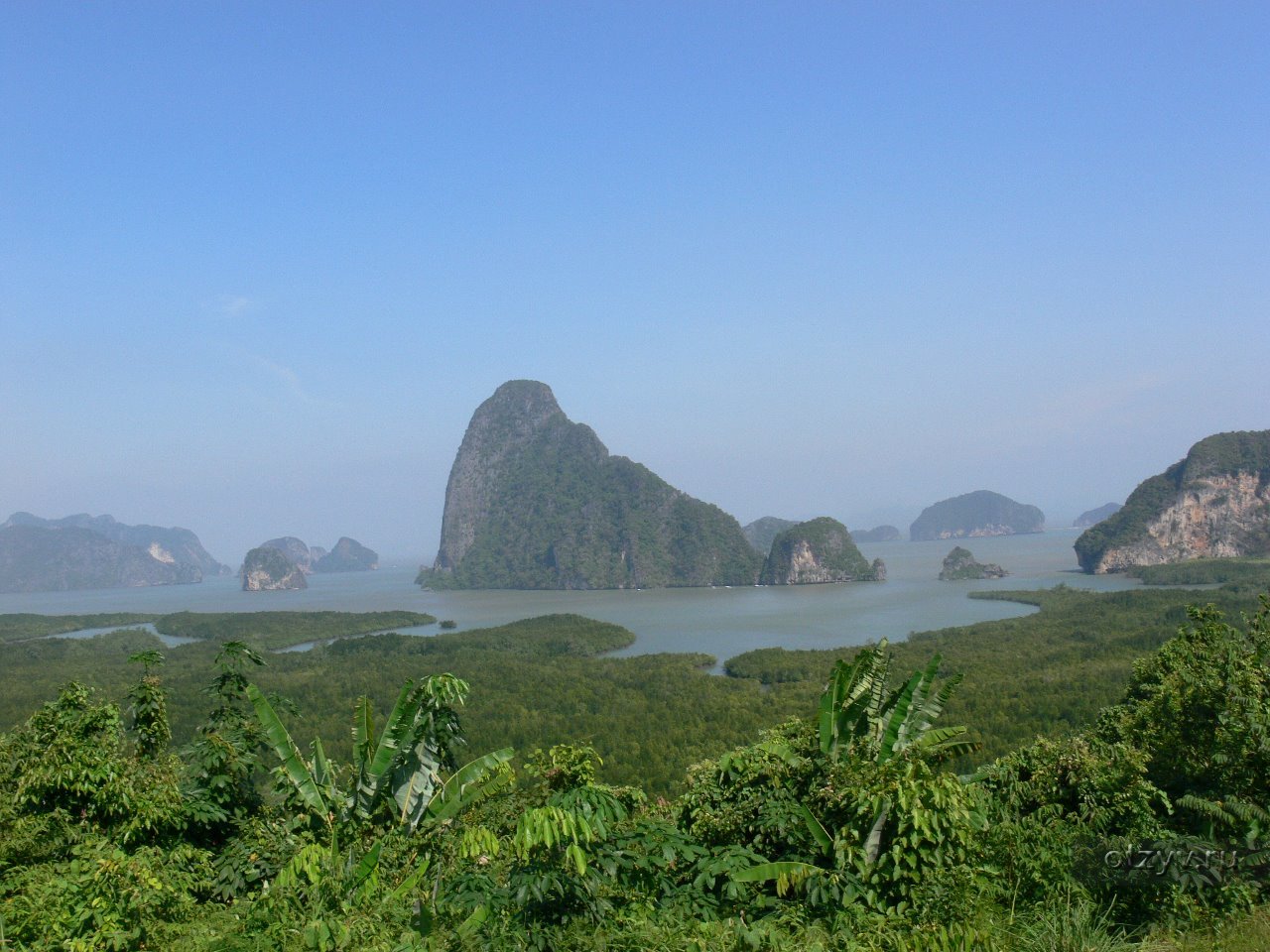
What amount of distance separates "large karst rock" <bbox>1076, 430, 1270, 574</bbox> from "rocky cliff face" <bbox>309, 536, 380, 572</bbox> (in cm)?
15900

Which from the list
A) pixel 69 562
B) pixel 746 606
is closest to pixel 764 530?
pixel 746 606

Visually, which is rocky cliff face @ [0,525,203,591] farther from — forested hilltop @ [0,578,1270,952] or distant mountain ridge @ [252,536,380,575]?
forested hilltop @ [0,578,1270,952]

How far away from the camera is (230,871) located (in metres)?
4.73

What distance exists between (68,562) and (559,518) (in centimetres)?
10275

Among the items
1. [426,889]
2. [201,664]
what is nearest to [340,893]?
[426,889]

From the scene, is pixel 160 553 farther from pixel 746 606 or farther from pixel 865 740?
pixel 865 740

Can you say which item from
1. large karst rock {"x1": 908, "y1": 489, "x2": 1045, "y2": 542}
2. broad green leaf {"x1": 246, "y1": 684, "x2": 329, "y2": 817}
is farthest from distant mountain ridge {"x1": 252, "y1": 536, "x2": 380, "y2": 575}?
broad green leaf {"x1": 246, "y1": 684, "x2": 329, "y2": 817}

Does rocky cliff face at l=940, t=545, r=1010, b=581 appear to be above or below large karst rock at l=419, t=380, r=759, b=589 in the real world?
below

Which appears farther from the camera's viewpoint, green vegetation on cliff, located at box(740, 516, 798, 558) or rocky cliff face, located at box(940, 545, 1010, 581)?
green vegetation on cliff, located at box(740, 516, 798, 558)

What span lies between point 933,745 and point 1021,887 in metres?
1.18

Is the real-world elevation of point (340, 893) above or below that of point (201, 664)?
above

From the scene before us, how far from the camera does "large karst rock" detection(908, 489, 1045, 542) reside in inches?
6727

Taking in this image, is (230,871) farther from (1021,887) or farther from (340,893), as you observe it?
(1021,887)

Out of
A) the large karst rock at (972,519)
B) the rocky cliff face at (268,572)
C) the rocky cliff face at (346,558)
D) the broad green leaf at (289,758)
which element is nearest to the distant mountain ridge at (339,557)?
the rocky cliff face at (346,558)
